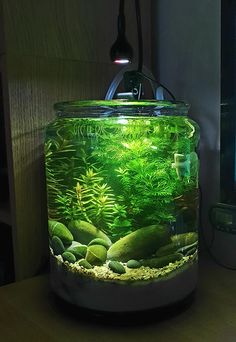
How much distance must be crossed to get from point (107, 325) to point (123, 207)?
0.18m

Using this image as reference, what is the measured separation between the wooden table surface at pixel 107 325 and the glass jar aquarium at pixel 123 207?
3cm

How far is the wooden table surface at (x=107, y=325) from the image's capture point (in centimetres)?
53

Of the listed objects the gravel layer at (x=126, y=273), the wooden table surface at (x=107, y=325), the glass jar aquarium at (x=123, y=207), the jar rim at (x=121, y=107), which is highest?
the jar rim at (x=121, y=107)

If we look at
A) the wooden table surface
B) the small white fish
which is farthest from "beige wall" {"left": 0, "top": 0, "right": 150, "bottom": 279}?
the small white fish

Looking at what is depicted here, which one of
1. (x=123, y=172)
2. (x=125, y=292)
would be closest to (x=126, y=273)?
(x=125, y=292)

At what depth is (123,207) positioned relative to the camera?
1.83 ft

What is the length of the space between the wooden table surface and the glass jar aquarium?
0.10ft

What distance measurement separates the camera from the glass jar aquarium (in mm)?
557

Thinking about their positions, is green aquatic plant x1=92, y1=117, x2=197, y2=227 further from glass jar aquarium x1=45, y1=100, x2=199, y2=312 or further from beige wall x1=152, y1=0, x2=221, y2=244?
beige wall x1=152, y1=0, x2=221, y2=244

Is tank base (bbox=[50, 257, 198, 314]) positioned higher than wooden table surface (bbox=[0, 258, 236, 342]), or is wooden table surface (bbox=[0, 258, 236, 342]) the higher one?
Result: tank base (bbox=[50, 257, 198, 314])

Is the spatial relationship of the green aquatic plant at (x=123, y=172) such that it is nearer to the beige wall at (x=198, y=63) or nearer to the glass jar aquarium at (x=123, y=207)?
the glass jar aquarium at (x=123, y=207)

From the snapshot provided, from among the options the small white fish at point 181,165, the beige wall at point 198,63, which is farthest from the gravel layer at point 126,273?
the beige wall at point 198,63
